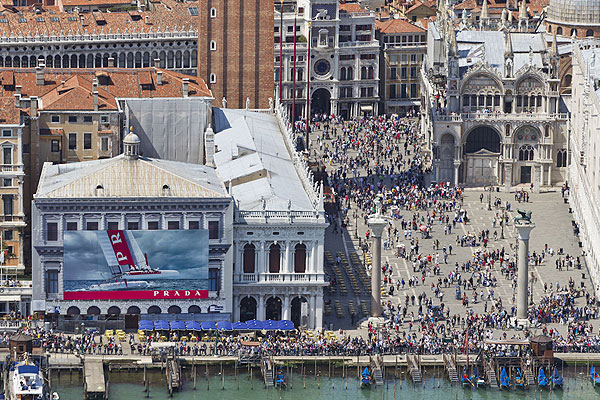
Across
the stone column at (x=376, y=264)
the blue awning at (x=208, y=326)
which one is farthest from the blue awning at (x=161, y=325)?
the stone column at (x=376, y=264)

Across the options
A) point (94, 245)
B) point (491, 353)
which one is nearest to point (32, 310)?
point (94, 245)

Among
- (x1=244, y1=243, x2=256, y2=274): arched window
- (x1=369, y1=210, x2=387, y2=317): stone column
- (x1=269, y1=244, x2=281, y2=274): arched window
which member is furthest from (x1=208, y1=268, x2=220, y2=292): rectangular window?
(x1=369, y1=210, x2=387, y2=317): stone column

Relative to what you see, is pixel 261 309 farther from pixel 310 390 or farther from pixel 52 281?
pixel 52 281

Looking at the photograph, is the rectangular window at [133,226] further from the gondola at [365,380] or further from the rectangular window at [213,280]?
the gondola at [365,380]

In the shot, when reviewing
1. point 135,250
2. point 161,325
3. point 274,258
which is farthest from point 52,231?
point 274,258

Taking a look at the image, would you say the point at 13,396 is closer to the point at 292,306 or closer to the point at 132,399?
the point at 132,399
